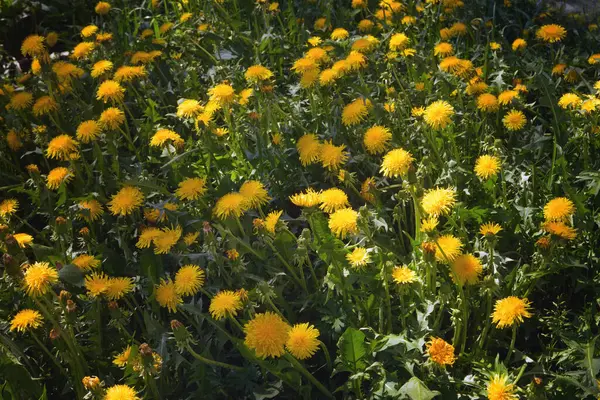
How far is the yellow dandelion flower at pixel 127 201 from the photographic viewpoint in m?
2.38

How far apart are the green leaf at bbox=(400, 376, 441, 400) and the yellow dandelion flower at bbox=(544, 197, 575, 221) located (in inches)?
27.8

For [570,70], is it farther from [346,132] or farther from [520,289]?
[520,289]

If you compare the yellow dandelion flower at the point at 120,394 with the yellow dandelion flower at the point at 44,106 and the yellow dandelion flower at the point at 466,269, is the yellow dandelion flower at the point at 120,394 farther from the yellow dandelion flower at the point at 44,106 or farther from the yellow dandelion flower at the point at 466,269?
the yellow dandelion flower at the point at 44,106

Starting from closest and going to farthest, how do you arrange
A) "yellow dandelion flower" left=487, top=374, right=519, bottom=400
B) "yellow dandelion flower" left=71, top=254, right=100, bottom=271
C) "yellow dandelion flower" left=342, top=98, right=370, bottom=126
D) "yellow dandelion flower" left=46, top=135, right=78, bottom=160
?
"yellow dandelion flower" left=487, top=374, right=519, bottom=400, "yellow dandelion flower" left=71, top=254, right=100, bottom=271, "yellow dandelion flower" left=342, top=98, right=370, bottom=126, "yellow dandelion flower" left=46, top=135, right=78, bottom=160

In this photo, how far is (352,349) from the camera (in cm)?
179

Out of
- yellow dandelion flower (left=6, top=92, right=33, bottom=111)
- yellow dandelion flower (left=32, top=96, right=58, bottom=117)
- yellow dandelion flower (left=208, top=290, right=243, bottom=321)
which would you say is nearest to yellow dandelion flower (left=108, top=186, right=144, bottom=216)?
yellow dandelion flower (left=208, top=290, right=243, bottom=321)

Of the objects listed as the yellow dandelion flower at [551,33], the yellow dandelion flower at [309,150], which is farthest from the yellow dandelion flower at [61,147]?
the yellow dandelion flower at [551,33]

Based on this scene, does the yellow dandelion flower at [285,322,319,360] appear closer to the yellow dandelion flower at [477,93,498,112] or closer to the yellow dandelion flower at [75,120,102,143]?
the yellow dandelion flower at [477,93,498,112]

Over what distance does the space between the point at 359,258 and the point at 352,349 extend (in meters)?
0.29

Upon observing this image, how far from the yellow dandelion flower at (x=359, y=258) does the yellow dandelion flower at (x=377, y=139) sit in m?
0.53

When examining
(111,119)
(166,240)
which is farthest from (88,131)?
(166,240)

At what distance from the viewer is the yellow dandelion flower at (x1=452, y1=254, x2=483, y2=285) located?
1.80 meters

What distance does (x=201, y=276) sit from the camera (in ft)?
6.90

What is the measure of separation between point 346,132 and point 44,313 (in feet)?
4.42
